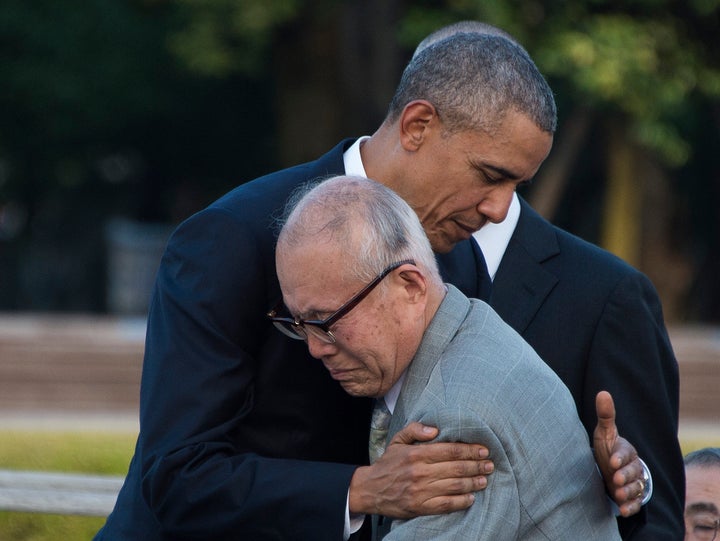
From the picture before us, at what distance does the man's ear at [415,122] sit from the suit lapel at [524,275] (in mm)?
458

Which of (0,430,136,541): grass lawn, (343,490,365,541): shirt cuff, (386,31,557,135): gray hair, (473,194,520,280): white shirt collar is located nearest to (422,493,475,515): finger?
(343,490,365,541): shirt cuff

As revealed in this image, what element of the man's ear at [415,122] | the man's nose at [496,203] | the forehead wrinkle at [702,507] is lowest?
the forehead wrinkle at [702,507]

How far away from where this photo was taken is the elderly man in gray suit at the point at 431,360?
7.60 feet

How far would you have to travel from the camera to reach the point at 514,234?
3229mm

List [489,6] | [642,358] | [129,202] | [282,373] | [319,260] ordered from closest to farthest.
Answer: [319,260] < [282,373] < [642,358] < [489,6] < [129,202]

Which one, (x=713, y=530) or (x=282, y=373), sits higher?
(x=282, y=373)

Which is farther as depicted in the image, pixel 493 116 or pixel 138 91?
pixel 138 91

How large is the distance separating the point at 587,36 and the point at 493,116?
8085mm

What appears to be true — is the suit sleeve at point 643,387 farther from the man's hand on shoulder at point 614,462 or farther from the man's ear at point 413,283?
the man's ear at point 413,283

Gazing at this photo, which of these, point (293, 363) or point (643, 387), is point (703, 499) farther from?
point (293, 363)

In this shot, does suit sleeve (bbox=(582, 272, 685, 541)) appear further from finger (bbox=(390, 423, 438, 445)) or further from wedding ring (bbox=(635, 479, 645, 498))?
finger (bbox=(390, 423, 438, 445))

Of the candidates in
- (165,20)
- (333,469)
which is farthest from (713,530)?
(165,20)

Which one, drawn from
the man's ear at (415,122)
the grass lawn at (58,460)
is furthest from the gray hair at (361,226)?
the grass lawn at (58,460)

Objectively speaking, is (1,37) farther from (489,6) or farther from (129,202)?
(489,6)
